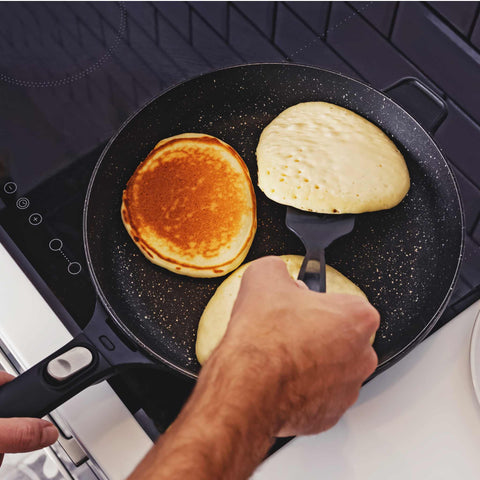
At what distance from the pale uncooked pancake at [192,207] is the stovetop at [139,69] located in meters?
0.10

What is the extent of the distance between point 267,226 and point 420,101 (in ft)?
1.05

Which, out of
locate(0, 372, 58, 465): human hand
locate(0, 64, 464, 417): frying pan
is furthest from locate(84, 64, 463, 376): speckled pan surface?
locate(0, 372, 58, 465): human hand

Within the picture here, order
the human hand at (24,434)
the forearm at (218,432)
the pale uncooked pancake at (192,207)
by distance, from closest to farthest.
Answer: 1. the forearm at (218,432)
2. the human hand at (24,434)
3. the pale uncooked pancake at (192,207)

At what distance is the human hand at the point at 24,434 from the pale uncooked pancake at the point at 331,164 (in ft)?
1.44

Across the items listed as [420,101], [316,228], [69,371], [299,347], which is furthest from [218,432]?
[420,101]

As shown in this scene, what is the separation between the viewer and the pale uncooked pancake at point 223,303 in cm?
77

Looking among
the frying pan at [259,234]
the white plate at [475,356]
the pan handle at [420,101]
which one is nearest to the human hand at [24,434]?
the frying pan at [259,234]

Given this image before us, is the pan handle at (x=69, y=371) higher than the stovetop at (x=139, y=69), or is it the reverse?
the stovetop at (x=139, y=69)

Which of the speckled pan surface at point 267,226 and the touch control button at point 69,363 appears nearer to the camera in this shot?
the touch control button at point 69,363

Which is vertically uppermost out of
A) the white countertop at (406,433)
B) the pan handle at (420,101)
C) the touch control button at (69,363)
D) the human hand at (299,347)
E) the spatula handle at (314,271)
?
the pan handle at (420,101)

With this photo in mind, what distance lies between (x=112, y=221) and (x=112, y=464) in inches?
14.4

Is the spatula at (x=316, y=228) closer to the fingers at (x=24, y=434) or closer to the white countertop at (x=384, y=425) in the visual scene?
the white countertop at (x=384, y=425)

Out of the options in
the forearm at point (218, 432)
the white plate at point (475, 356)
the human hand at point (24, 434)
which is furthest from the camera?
the white plate at point (475, 356)

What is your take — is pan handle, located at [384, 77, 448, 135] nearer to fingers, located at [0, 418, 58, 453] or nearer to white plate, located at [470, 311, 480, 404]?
white plate, located at [470, 311, 480, 404]
